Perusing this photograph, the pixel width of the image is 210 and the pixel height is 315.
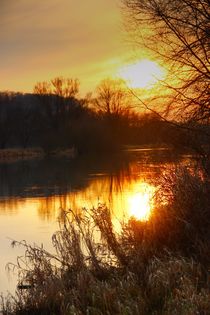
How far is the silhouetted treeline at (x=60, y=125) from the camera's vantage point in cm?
6894

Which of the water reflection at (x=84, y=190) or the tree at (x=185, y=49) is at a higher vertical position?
the tree at (x=185, y=49)

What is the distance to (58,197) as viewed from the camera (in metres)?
24.2

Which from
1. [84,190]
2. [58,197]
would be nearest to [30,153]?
[84,190]

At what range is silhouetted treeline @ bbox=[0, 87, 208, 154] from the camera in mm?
68938

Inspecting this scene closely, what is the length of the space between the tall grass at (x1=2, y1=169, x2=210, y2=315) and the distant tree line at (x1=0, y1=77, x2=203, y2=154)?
45.9 metres

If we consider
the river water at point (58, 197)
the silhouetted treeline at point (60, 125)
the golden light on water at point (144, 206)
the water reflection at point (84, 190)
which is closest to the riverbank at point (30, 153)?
the silhouetted treeline at point (60, 125)

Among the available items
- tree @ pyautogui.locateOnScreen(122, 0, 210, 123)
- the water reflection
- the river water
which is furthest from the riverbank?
tree @ pyautogui.locateOnScreen(122, 0, 210, 123)

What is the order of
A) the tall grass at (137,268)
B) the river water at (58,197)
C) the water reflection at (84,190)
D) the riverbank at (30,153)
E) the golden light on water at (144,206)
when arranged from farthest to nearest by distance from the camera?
the riverbank at (30,153) → the water reflection at (84,190) → the river water at (58,197) → the golden light on water at (144,206) → the tall grass at (137,268)

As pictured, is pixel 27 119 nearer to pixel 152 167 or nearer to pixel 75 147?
pixel 75 147

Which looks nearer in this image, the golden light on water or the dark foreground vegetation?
the dark foreground vegetation

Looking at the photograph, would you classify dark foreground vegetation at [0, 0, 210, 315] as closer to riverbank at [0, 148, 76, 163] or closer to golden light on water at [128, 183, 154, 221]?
golden light on water at [128, 183, 154, 221]

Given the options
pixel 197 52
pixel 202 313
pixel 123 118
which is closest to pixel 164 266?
pixel 202 313

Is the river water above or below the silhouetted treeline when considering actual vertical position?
below

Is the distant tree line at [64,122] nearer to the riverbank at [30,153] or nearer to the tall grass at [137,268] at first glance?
the riverbank at [30,153]
